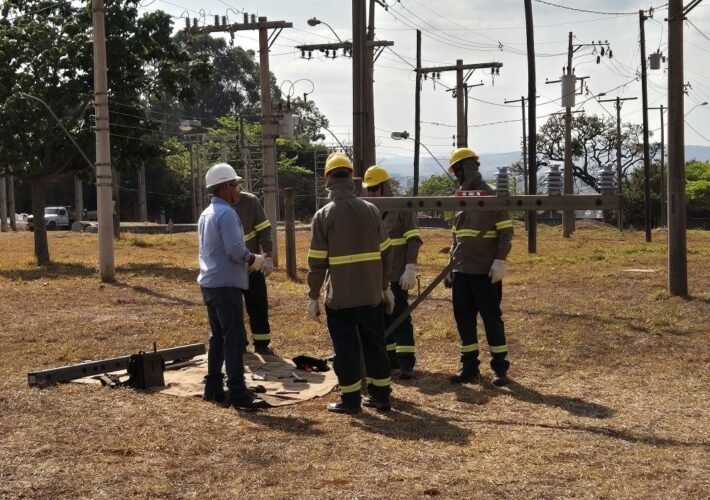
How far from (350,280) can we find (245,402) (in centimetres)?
126

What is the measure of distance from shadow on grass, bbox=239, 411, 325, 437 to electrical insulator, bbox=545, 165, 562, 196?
8.00ft

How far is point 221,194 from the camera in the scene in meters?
8.22

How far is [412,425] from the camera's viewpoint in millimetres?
7469

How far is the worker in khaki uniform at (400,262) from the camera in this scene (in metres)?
8.95

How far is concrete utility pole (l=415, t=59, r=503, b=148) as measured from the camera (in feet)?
139

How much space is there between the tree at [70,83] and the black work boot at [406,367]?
1596cm

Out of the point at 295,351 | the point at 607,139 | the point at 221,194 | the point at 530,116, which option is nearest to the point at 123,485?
the point at 221,194


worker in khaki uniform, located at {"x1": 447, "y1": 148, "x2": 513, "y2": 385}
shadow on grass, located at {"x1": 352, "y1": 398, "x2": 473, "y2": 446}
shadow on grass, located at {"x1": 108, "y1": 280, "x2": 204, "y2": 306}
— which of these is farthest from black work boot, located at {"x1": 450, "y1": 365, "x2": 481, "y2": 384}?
shadow on grass, located at {"x1": 108, "y1": 280, "x2": 204, "y2": 306}

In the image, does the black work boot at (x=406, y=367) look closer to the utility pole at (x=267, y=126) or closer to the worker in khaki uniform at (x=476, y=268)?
the worker in khaki uniform at (x=476, y=268)

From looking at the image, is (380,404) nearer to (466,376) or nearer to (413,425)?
(413,425)

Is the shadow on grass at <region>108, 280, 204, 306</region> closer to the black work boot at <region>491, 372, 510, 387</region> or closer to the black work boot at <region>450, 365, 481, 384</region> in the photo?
the black work boot at <region>450, 365, 481, 384</region>

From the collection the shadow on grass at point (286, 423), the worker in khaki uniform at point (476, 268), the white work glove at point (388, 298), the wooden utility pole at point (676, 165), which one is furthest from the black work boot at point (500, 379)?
the wooden utility pole at point (676, 165)

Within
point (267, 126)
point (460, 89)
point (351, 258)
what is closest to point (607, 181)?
point (351, 258)

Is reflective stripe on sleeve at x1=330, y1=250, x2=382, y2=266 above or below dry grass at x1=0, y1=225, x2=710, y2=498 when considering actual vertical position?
above
